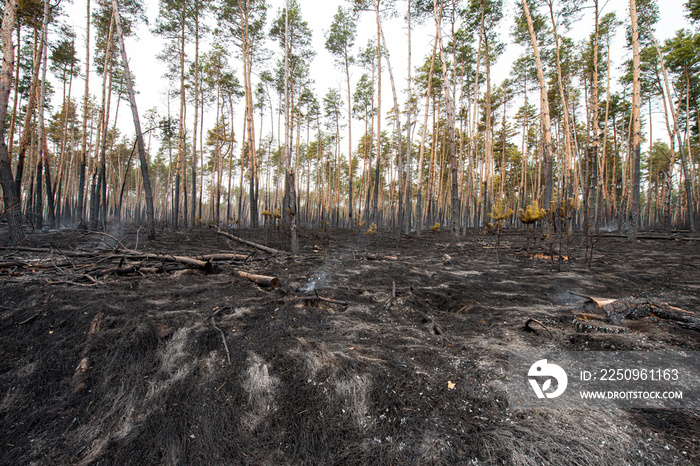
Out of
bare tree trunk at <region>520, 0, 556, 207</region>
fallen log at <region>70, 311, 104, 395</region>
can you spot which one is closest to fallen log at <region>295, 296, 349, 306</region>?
fallen log at <region>70, 311, 104, 395</region>

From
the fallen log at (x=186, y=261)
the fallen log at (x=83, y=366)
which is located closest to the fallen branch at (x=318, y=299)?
the fallen log at (x=83, y=366)

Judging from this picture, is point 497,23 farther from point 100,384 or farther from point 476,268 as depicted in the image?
point 100,384

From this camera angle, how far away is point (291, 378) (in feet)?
6.71

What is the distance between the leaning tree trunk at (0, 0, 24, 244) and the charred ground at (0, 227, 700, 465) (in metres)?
3.31

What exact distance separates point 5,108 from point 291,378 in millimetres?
9201

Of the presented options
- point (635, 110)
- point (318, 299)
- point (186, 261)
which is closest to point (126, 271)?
point (186, 261)

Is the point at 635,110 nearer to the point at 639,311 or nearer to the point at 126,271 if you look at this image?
the point at 639,311

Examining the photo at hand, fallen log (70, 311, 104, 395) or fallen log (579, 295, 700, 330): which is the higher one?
fallen log (579, 295, 700, 330)

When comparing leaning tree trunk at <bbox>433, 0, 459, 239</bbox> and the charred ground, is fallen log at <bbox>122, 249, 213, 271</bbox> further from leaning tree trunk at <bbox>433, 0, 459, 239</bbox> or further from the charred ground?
leaning tree trunk at <bbox>433, 0, 459, 239</bbox>

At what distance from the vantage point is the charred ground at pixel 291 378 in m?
1.50

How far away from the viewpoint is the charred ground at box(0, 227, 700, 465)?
1.50 m

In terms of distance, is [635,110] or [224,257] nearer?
[224,257]

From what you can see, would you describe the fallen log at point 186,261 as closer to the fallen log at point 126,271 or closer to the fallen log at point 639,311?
the fallen log at point 126,271

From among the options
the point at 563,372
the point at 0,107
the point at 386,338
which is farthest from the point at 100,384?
the point at 0,107
